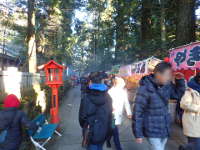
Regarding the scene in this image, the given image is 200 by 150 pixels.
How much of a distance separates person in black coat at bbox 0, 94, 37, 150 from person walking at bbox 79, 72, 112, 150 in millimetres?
1090

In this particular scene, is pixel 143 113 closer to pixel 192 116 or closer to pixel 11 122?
pixel 192 116

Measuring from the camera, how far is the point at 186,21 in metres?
9.09

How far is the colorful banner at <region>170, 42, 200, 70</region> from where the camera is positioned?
697 centimetres

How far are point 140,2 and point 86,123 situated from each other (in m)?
12.7

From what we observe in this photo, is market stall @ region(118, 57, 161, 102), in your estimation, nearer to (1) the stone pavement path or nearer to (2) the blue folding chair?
(1) the stone pavement path

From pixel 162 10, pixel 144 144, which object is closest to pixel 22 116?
pixel 144 144

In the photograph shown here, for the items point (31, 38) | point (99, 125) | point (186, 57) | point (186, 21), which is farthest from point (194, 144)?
point (31, 38)

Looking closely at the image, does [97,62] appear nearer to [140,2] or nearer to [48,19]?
[48,19]

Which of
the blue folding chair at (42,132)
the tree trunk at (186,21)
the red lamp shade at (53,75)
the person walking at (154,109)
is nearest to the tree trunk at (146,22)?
the tree trunk at (186,21)

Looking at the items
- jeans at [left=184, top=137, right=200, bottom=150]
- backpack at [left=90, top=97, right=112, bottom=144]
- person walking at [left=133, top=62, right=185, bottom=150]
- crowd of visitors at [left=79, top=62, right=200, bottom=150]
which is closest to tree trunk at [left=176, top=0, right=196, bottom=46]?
crowd of visitors at [left=79, top=62, right=200, bottom=150]

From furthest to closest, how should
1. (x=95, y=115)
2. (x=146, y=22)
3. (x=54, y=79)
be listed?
(x=146, y=22)
(x=54, y=79)
(x=95, y=115)

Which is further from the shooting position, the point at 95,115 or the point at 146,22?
the point at 146,22

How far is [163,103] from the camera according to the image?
11.5 ft

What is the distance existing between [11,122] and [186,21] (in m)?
7.46
